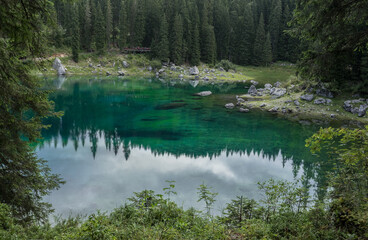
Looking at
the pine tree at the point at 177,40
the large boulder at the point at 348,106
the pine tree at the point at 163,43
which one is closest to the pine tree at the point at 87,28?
the pine tree at the point at 163,43

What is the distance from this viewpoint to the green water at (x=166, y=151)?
15.1m

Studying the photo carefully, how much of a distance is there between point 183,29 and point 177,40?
535 centimetres

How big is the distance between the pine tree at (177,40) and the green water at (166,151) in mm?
39809

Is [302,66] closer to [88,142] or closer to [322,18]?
[322,18]

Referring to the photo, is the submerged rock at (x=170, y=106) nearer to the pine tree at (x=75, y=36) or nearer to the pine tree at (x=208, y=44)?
the pine tree at (x=75, y=36)

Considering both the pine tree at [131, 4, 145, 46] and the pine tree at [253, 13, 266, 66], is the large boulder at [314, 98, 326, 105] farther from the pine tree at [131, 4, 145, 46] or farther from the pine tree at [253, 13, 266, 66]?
the pine tree at [131, 4, 145, 46]

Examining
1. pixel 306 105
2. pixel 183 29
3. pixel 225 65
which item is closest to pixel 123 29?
pixel 183 29

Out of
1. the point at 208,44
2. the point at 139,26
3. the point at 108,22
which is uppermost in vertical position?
the point at 108,22

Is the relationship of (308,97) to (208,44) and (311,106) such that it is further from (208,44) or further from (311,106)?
(208,44)

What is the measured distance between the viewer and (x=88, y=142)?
914 inches

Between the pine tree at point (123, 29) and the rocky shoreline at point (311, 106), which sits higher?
the pine tree at point (123, 29)

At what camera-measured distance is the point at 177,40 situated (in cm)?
7544

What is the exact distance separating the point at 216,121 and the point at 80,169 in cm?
1682

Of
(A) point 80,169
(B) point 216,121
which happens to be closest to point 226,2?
(B) point 216,121
